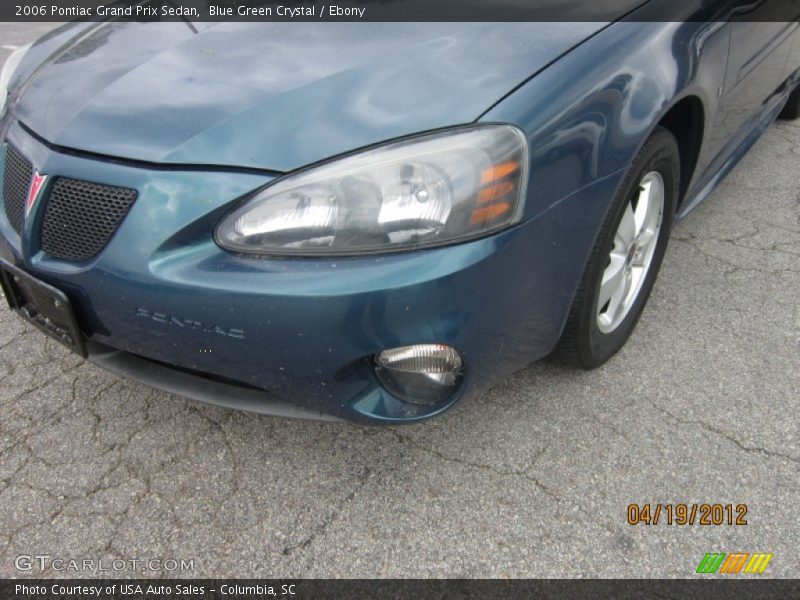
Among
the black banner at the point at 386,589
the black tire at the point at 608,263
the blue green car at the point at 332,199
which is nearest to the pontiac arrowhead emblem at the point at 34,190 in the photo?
the blue green car at the point at 332,199

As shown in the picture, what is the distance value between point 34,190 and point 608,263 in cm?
160

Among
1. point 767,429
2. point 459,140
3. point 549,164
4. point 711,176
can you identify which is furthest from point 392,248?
point 711,176

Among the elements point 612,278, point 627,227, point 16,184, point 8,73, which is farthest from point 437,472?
point 8,73

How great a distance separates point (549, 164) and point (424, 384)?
598mm

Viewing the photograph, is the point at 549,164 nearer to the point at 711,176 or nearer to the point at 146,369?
the point at 146,369

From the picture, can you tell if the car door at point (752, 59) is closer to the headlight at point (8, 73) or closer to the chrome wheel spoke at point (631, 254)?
the chrome wheel spoke at point (631, 254)

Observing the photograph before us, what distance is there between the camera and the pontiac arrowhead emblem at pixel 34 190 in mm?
1692

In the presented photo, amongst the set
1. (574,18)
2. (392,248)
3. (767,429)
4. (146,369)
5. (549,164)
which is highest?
(574,18)

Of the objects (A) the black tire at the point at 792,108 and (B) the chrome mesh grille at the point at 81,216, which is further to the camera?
(A) the black tire at the point at 792,108

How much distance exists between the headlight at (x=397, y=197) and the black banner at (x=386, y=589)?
0.82m

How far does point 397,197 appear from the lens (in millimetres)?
1477

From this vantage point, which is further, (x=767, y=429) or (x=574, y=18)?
(x=767, y=429)

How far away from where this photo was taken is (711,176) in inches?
107
